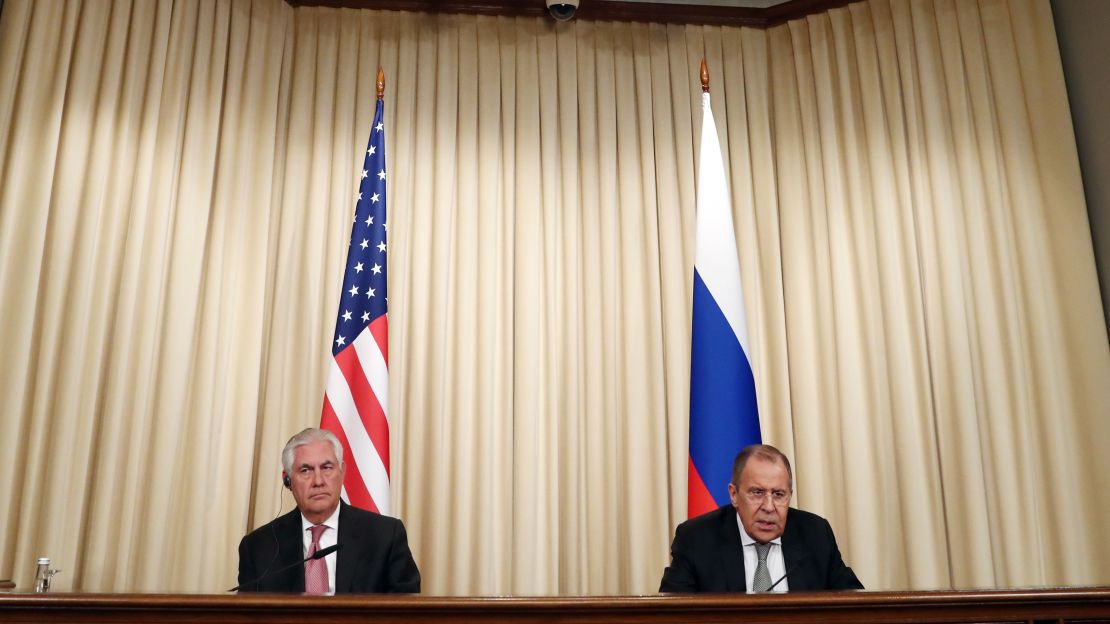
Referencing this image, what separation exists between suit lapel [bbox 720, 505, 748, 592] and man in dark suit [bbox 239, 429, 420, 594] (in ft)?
3.58

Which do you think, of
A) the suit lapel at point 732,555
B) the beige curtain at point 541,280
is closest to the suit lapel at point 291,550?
the beige curtain at point 541,280

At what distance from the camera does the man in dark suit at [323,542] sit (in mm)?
3266

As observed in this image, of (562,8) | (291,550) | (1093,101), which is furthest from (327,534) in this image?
(1093,101)

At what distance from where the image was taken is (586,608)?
6.55ft

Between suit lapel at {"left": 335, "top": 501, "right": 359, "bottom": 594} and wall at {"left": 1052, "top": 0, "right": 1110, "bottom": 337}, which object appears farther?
wall at {"left": 1052, "top": 0, "right": 1110, "bottom": 337}

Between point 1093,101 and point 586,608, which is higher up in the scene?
point 1093,101

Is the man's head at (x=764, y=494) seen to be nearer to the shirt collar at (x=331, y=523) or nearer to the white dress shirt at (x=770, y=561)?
the white dress shirt at (x=770, y=561)

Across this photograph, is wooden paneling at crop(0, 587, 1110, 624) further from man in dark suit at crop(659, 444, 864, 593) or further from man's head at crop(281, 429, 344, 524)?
man's head at crop(281, 429, 344, 524)

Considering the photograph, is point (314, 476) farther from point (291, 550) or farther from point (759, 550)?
point (759, 550)

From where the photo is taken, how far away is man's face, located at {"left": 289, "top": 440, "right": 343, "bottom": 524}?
3.38 meters

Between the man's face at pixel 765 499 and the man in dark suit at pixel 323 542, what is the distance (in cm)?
121

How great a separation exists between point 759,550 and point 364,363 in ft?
6.42

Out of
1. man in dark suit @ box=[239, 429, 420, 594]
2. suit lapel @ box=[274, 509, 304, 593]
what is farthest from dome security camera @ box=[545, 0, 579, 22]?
suit lapel @ box=[274, 509, 304, 593]

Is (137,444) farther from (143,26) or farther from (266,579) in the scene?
(143,26)
